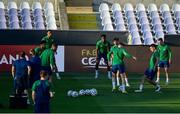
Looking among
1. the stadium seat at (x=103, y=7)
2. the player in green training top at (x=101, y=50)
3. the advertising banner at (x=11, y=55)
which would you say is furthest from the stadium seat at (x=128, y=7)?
the player in green training top at (x=101, y=50)

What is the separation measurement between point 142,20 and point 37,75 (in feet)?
78.8

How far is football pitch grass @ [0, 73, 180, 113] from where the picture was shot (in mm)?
24500

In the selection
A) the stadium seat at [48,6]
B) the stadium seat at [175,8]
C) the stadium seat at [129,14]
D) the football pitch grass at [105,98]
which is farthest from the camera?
the stadium seat at [175,8]

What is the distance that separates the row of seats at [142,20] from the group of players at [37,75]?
44.6ft

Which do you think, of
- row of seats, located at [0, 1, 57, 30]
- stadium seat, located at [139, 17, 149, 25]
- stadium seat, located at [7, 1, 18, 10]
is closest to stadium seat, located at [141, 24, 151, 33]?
stadium seat, located at [139, 17, 149, 25]

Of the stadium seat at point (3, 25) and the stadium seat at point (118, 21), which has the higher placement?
the stadium seat at point (118, 21)

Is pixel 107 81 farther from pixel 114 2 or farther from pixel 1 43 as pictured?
pixel 114 2

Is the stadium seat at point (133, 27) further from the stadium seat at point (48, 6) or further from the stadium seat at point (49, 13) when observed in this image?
the stadium seat at point (48, 6)

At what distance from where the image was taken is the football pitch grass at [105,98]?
2450cm

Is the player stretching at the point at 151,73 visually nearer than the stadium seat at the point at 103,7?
Yes

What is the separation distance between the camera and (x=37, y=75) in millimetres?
26031

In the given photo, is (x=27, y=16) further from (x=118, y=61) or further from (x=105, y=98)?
(x=105, y=98)

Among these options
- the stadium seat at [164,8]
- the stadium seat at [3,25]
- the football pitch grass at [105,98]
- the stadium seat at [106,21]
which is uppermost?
the stadium seat at [164,8]

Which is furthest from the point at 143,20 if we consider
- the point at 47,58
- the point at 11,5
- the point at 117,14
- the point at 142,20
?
the point at 47,58
